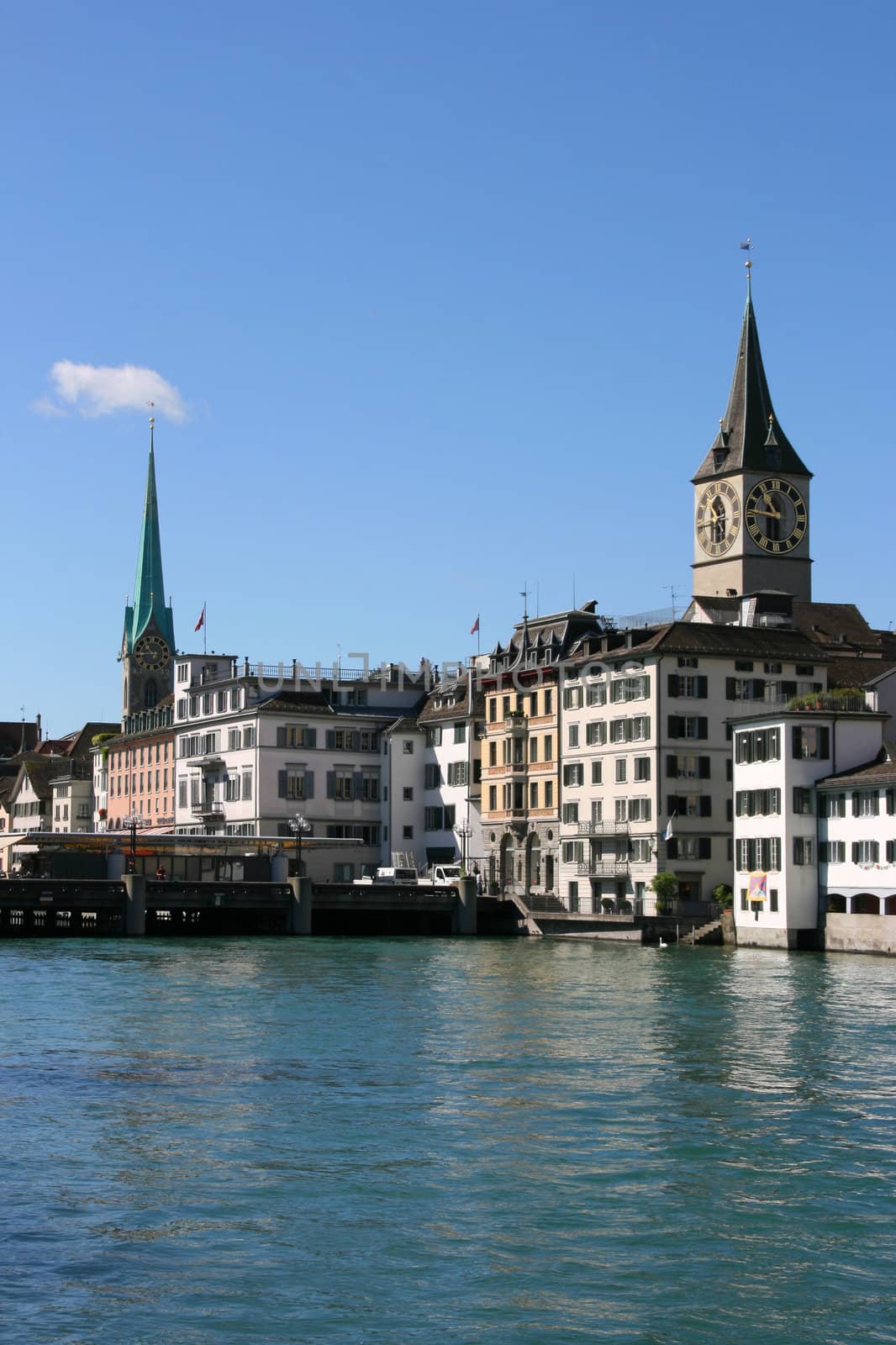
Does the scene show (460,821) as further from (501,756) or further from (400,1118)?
(400,1118)

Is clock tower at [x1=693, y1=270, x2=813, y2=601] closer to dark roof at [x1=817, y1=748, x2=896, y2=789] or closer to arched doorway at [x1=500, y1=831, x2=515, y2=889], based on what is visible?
arched doorway at [x1=500, y1=831, x2=515, y2=889]

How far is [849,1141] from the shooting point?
1241 inches

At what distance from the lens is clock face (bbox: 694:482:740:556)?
134 metres

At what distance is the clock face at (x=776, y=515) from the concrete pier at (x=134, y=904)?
2164 inches

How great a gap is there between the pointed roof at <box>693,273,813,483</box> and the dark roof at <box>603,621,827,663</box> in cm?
3425

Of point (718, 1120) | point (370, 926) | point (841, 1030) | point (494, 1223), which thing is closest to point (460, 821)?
point (370, 926)

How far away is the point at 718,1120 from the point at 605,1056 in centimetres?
843

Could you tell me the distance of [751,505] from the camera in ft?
438

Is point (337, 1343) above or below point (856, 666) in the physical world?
below

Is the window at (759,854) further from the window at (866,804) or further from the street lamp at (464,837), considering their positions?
the street lamp at (464,837)

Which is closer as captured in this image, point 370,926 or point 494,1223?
point 494,1223

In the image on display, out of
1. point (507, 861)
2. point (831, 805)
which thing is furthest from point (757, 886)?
point (507, 861)

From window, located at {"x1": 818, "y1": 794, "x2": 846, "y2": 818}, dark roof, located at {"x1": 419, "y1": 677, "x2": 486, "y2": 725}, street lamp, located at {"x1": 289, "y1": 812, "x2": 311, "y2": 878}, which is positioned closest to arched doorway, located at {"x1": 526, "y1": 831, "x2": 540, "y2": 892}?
dark roof, located at {"x1": 419, "y1": 677, "x2": 486, "y2": 725}

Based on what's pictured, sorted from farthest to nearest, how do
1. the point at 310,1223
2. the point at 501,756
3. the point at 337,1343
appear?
the point at 501,756
the point at 310,1223
the point at 337,1343
